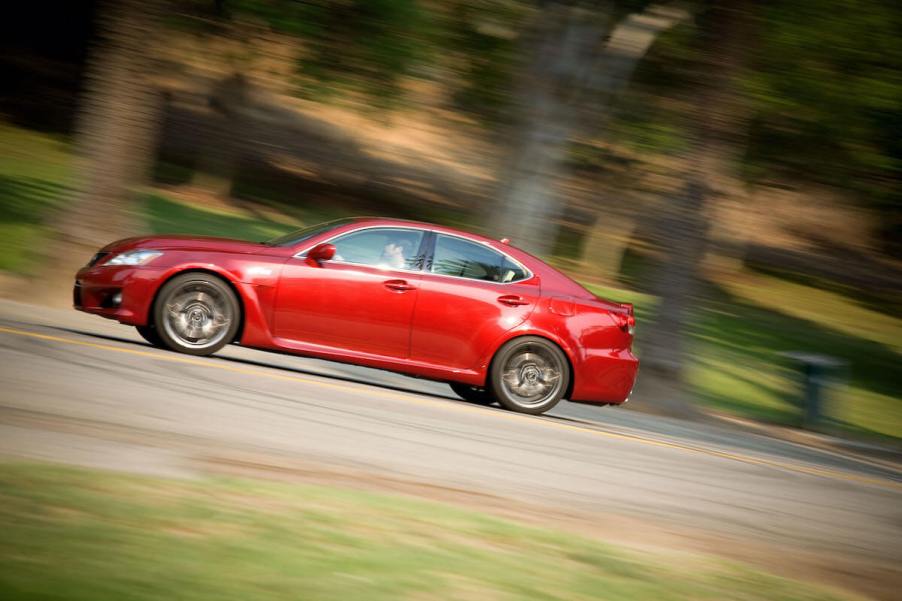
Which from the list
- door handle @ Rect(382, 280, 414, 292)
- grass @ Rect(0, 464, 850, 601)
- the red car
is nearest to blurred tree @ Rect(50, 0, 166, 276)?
the red car

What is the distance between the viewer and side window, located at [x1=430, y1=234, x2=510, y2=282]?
34.4ft

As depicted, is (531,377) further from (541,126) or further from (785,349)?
(785,349)

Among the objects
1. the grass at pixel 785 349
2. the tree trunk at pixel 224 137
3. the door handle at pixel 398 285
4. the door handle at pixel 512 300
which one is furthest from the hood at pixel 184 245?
the tree trunk at pixel 224 137

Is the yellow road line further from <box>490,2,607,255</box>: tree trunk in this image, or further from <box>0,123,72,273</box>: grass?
<box>490,2,607,255</box>: tree trunk

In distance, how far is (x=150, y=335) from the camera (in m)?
10.3

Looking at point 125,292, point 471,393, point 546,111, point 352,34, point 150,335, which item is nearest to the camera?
point 125,292

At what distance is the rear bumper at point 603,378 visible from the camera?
10.7 m

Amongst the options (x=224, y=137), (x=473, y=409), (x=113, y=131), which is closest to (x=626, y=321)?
(x=473, y=409)

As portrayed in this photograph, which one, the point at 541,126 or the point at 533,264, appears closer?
the point at 533,264

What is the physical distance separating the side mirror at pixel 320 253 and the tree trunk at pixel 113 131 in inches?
158

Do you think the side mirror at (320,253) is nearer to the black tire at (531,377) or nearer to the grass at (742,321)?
the black tire at (531,377)

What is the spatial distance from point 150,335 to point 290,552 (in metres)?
5.71

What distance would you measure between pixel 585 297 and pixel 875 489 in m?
3.07

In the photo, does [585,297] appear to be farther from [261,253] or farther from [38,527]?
[38,527]
